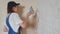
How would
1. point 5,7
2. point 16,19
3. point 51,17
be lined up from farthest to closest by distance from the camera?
1. point 5,7
2. point 16,19
3. point 51,17

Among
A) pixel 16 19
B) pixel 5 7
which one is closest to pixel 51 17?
pixel 16 19

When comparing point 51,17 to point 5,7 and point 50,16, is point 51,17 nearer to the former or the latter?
point 50,16

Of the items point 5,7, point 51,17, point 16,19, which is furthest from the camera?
point 5,7

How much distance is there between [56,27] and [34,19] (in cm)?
71

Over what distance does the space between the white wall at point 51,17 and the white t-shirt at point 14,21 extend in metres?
0.33

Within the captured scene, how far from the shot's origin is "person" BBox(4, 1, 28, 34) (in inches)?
79.6

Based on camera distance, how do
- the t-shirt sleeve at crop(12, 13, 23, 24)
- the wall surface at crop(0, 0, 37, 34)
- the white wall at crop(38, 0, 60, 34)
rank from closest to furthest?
the white wall at crop(38, 0, 60, 34)
the t-shirt sleeve at crop(12, 13, 23, 24)
the wall surface at crop(0, 0, 37, 34)

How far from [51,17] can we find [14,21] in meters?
0.63

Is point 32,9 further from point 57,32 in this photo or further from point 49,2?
point 57,32

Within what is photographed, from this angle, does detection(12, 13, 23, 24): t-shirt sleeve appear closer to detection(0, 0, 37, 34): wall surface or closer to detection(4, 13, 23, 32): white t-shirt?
detection(4, 13, 23, 32): white t-shirt

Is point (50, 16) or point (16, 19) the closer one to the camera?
point (50, 16)

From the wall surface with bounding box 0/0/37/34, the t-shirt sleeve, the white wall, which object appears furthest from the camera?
the wall surface with bounding box 0/0/37/34

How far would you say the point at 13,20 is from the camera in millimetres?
2039

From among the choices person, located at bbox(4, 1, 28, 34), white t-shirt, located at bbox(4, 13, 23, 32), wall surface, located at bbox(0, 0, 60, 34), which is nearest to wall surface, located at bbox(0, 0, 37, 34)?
wall surface, located at bbox(0, 0, 60, 34)
